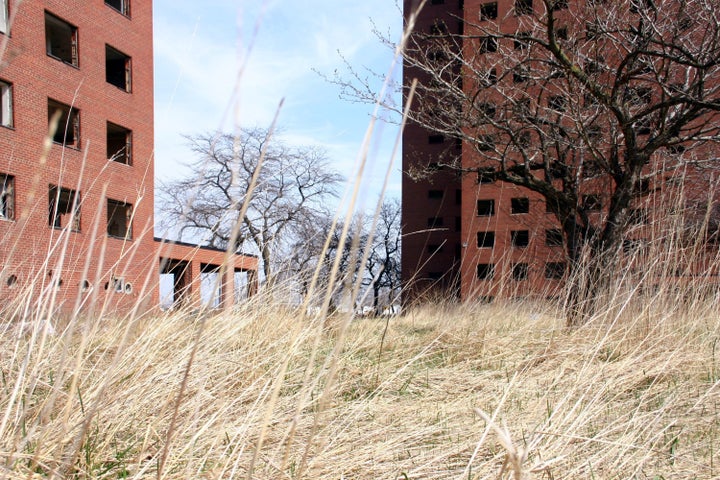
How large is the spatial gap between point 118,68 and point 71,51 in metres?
2.74

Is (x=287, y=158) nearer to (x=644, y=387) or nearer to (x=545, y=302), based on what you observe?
(x=545, y=302)

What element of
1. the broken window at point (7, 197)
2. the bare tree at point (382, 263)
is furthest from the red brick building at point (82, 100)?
the bare tree at point (382, 263)

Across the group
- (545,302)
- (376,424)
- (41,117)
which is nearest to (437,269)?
(41,117)

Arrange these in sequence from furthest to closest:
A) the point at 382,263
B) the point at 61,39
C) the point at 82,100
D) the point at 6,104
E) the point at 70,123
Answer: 1. the point at 61,39
2. the point at 82,100
3. the point at 70,123
4. the point at 6,104
5. the point at 382,263

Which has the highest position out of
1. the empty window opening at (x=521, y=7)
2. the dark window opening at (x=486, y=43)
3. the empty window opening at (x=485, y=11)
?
the empty window opening at (x=485, y=11)

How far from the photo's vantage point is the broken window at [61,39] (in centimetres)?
1620

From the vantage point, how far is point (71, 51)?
17.0 metres

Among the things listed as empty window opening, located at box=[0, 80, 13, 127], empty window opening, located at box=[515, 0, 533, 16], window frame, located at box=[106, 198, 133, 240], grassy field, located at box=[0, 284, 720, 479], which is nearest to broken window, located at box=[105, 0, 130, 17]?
empty window opening, located at box=[0, 80, 13, 127]

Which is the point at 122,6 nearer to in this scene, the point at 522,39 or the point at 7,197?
the point at 7,197

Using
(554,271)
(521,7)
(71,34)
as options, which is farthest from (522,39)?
(71,34)

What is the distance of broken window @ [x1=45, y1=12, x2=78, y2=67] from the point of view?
1620 centimetres

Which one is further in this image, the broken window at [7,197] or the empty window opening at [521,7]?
the empty window opening at [521,7]

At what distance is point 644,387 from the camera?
2531mm

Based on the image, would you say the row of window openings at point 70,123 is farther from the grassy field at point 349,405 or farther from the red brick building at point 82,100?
the grassy field at point 349,405
